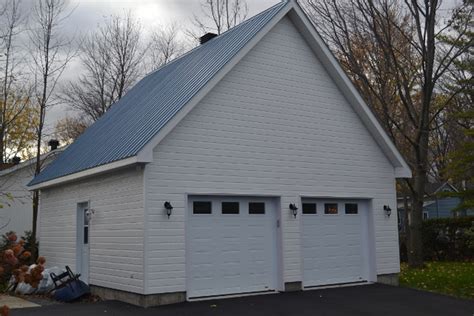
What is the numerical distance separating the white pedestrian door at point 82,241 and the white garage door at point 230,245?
12.4 ft

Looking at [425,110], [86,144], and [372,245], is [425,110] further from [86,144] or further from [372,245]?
[86,144]

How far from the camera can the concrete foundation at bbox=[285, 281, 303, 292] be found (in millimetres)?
12914

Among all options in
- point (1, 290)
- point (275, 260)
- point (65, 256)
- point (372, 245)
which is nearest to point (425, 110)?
point (372, 245)

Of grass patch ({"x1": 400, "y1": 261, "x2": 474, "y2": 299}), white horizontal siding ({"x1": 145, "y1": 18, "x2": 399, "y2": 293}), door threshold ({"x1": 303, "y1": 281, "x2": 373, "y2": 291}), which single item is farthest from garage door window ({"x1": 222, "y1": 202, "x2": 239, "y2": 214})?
grass patch ({"x1": 400, "y1": 261, "x2": 474, "y2": 299})

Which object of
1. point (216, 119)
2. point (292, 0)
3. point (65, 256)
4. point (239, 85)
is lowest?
point (65, 256)

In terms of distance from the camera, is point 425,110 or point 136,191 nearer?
point 136,191

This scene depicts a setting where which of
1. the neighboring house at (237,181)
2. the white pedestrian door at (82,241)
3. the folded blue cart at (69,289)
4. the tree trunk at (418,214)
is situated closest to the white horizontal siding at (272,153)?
the neighboring house at (237,181)

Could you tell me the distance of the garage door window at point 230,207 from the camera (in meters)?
12.5

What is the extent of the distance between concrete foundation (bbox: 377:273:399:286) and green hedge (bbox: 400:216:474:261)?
27.2ft

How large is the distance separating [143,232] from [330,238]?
535 cm

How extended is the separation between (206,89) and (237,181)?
2214mm

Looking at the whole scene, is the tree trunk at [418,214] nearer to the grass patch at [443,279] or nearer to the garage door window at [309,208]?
the grass patch at [443,279]

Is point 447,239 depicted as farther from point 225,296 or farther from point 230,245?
point 225,296

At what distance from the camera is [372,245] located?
48.6ft
